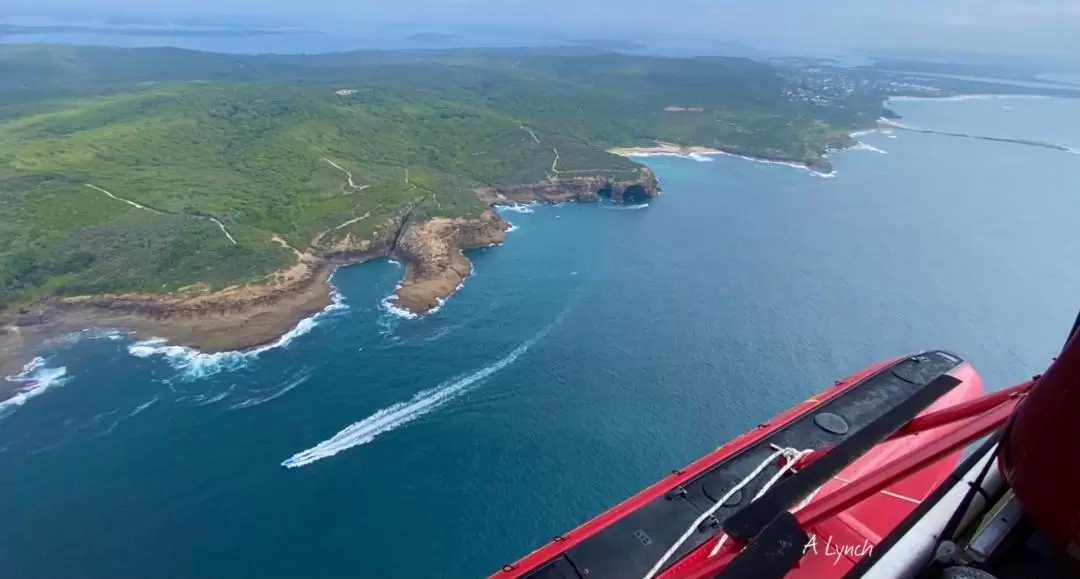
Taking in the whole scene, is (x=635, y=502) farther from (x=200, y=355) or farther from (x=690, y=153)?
(x=690, y=153)

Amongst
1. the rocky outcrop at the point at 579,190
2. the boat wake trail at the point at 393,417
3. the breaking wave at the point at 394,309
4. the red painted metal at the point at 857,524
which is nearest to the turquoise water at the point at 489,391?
the boat wake trail at the point at 393,417

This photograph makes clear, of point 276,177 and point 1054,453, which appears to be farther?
point 276,177

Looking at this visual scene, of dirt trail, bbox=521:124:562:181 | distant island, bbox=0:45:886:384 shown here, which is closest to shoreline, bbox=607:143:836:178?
distant island, bbox=0:45:886:384

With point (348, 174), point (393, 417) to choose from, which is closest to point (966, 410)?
point (393, 417)

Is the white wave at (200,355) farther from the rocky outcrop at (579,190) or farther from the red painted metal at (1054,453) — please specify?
the red painted metal at (1054,453)

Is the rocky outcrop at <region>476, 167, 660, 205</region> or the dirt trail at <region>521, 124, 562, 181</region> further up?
the dirt trail at <region>521, 124, 562, 181</region>

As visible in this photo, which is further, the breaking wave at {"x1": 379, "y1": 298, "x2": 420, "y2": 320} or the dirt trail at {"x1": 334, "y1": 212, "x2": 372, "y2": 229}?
the dirt trail at {"x1": 334, "y1": 212, "x2": 372, "y2": 229}

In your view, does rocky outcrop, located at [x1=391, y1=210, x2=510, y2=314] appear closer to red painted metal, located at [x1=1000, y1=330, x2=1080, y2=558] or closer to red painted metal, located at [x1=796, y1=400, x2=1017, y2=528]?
red painted metal, located at [x1=796, y1=400, x2=1017, y2=528]

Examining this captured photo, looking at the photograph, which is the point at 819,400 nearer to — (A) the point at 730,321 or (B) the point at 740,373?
(B) the point at 740,373
